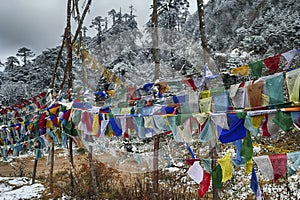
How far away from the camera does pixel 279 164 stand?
7.56ft

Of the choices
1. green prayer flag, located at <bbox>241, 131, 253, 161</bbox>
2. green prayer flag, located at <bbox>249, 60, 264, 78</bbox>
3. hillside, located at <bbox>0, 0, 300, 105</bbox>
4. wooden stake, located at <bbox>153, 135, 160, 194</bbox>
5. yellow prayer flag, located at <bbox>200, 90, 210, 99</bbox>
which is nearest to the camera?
green prayer flag, located at <bbox>241, 131, 253, 161</bbox>

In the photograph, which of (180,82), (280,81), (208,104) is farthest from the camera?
(180,82)

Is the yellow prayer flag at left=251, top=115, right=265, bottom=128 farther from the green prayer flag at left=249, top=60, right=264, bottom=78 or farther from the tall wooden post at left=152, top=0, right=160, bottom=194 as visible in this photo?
the tall wooden post at left=152, top=0, right=160, bottom=194

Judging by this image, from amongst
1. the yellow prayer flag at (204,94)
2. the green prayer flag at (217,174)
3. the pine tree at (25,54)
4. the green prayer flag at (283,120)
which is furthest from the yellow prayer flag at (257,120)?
the pine tree at (25,54)

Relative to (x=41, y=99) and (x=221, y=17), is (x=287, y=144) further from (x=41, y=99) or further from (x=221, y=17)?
(x=221, y=17)

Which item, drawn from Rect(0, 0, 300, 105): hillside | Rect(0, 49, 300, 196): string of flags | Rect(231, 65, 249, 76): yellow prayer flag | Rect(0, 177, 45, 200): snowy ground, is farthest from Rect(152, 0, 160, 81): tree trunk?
Rect(0, 0, 300, 105): hillside

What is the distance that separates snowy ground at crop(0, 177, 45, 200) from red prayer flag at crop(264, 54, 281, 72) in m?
7.14

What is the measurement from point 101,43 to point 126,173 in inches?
707

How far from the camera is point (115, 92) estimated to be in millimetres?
6531

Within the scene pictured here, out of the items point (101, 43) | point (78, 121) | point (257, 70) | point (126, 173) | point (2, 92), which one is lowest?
point (126, 173)

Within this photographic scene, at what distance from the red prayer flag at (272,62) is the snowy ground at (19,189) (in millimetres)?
7141

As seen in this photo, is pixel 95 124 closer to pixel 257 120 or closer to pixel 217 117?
pixel 217 117

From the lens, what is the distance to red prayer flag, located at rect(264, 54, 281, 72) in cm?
249

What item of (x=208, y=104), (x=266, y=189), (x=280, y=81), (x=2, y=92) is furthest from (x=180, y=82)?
(x=2, y=92)
